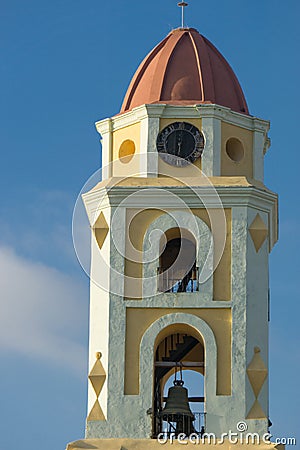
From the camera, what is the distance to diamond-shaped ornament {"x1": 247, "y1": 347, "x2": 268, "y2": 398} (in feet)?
137

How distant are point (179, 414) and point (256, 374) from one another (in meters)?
1.99

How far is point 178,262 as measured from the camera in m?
43.9

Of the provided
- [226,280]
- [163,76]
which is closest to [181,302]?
[226,280]

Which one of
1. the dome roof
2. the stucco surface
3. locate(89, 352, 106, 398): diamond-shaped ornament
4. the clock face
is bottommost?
the stucco surface

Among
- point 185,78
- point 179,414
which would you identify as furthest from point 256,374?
point 185,78

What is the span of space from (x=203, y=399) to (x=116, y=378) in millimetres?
2124

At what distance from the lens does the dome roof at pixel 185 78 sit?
146 ft

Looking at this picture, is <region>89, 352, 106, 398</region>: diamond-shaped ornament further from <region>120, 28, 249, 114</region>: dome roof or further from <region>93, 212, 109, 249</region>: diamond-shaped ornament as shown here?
<region>120, 28, 249, 114</region>: dome roof

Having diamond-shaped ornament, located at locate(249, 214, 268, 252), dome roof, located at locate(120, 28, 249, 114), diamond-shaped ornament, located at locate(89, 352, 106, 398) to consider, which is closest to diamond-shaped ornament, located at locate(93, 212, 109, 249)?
diamond-shaped ornament, located at locate(89, 352, 106, 398)

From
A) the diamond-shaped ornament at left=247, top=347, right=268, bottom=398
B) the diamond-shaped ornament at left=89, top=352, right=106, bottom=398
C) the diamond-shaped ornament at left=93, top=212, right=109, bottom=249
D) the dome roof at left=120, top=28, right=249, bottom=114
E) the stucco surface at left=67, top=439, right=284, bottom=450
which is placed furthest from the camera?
the dome roof at left=120, top=28, right=249, bottom=114

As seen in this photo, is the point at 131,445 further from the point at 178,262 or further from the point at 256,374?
the point at 178,262

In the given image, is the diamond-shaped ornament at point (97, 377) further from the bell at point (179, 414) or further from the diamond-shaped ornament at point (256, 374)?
the diamond-shaped ornament at point (256, 374)

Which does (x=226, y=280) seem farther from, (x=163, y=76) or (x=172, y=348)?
(x=163, y=76)

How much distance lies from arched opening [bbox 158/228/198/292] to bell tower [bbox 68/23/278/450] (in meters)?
0.04
